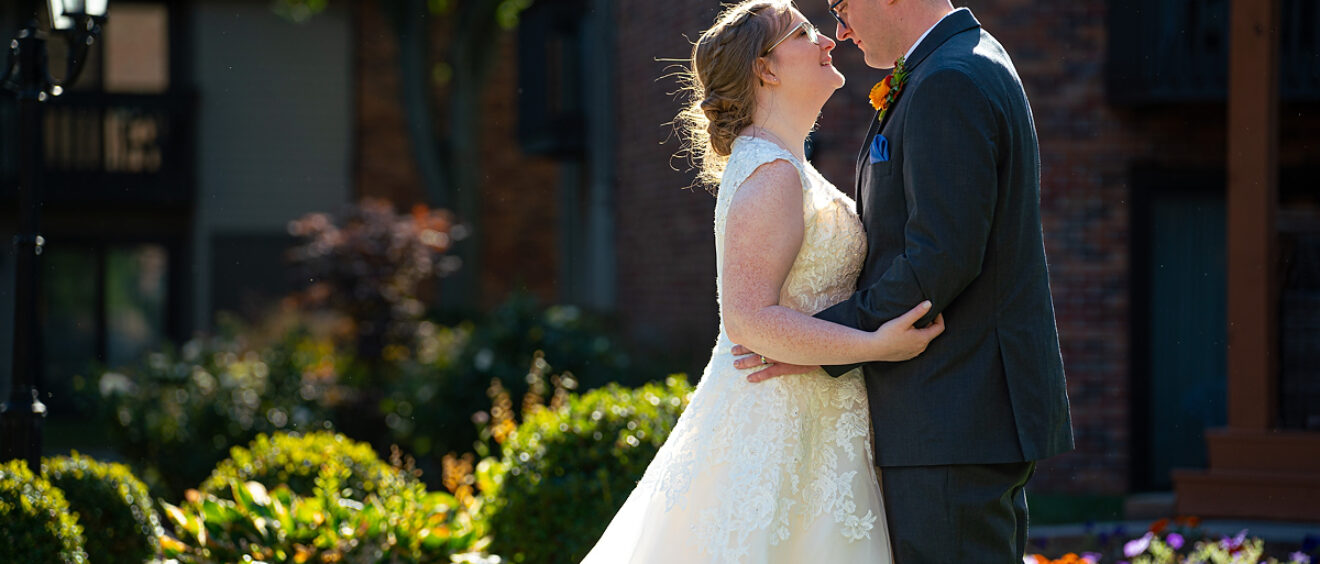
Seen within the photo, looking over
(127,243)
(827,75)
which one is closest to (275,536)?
(827,75)

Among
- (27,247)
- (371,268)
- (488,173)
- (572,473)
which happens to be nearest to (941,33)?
(572,473)

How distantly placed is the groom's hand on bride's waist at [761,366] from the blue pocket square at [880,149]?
49 centimetres

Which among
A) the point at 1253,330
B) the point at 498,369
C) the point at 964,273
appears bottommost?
the point at 498,369

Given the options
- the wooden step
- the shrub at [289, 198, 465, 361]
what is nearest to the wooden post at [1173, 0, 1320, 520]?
the wooden step

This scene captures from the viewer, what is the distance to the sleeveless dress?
2871 millimetres

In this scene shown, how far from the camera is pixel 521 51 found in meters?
15.9

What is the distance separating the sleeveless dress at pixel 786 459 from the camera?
2871mm

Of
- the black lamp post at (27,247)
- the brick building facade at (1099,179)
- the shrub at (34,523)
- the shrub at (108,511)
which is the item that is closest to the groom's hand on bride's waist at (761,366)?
the shrub at (34,523)

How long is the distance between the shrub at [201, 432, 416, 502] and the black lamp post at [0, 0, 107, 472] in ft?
2.71

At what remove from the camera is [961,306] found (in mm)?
2756

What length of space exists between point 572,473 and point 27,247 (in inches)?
97.5

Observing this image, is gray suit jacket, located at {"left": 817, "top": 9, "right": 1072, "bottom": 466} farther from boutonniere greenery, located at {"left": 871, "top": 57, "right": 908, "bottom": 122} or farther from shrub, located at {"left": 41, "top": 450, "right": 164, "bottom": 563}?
shrub, located at {"left": 41, "top": 450, "right": 164, "bottom": 563}

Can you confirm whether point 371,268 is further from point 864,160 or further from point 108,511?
point 864,160

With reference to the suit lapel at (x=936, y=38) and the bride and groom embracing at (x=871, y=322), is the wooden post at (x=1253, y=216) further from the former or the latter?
the suit lapel at (x=936, y=38)
